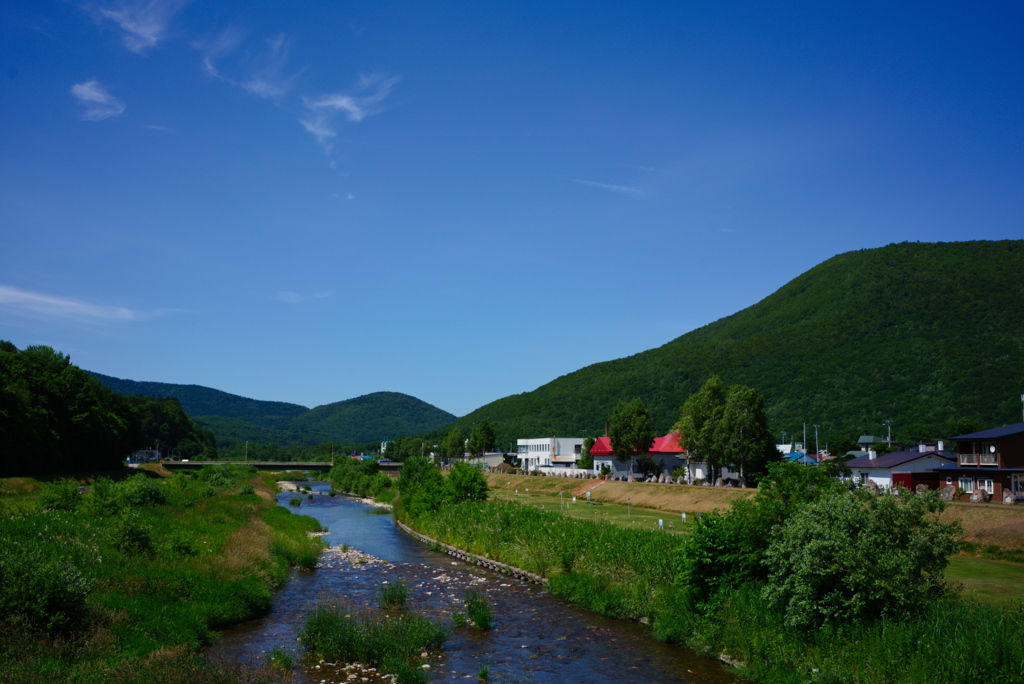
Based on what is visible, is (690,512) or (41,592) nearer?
(41,592)

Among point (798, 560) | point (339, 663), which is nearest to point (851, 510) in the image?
point (798, 560)

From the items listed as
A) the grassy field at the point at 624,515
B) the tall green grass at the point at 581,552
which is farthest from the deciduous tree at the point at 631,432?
the tall green grass at the point at 581,552

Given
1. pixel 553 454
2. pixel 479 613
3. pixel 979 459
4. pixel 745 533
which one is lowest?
pixel 479 613

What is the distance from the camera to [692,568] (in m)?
25.4

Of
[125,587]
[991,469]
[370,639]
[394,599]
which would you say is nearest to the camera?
[370,639]

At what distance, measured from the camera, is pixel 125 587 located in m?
25.1

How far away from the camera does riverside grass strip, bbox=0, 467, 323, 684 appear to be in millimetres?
17625

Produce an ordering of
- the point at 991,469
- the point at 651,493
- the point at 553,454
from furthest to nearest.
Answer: the point at 553,454 < the point at 651,493 < the point at 991,469

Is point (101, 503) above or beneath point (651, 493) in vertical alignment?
above

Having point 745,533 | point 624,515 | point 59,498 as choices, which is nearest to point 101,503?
point 59,498

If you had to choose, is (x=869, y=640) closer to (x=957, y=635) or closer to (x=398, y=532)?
(x=957, y=635)

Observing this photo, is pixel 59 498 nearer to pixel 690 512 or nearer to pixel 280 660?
pixel 280 660

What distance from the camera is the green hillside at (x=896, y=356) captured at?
135m

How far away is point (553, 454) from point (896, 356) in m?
80.4
